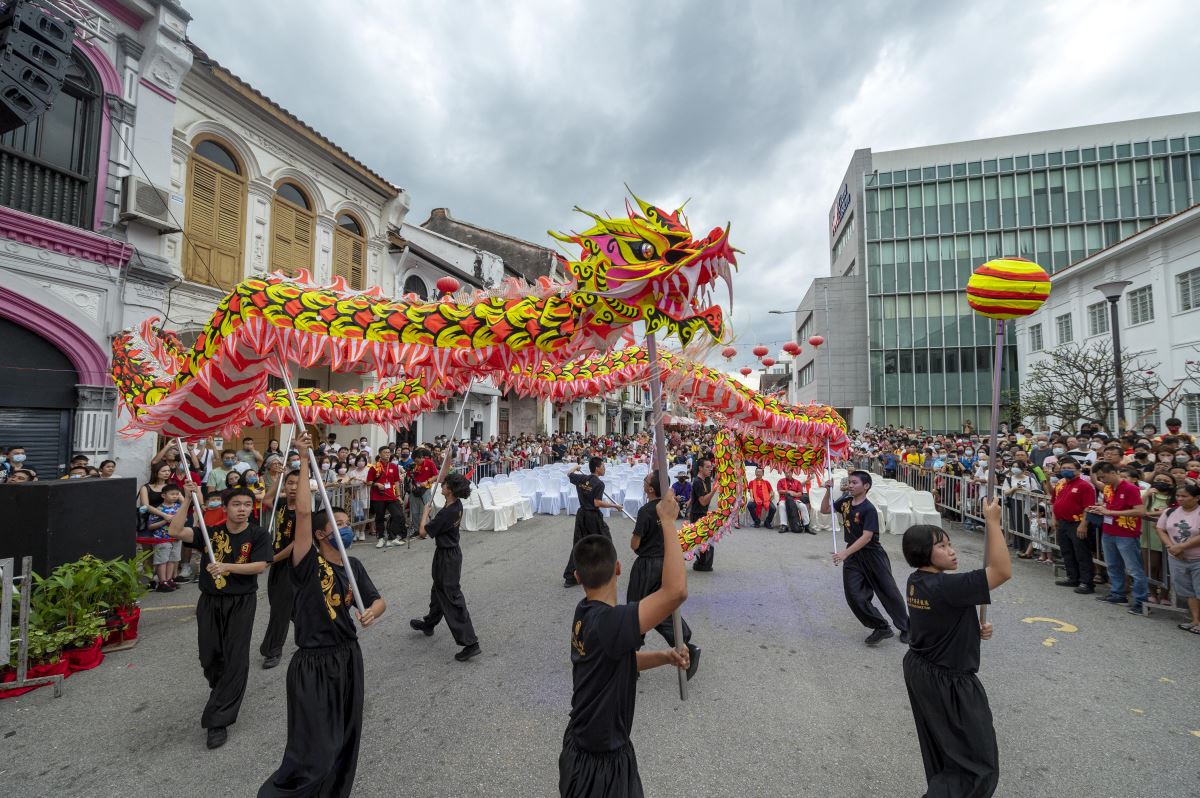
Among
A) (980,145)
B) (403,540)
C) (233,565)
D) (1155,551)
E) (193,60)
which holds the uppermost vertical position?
(980,145)

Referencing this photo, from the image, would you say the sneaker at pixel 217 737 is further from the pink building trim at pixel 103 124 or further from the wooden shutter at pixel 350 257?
the wooden shutter at pixel 350 257

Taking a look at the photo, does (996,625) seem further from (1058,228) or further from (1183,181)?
(1183,181)

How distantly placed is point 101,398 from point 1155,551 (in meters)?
14.3

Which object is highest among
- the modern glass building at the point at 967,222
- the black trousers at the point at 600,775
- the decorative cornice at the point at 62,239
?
the modern glass building at the point at 967,222

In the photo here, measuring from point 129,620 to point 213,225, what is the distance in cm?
847

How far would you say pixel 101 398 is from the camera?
A: 28.1 ft

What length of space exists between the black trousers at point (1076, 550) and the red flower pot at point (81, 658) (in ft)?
33.6

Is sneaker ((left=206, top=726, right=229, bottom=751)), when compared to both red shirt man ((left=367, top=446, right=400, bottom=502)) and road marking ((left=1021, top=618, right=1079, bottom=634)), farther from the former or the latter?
road marking ((left=1021, top=618, right=1079, bottom=634))

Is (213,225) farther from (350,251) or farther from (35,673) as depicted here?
(35,673)

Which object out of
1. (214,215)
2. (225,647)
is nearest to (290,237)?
(214,215)

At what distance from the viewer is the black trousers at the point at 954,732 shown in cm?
241

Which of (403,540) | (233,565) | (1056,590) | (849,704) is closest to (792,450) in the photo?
(849,704)

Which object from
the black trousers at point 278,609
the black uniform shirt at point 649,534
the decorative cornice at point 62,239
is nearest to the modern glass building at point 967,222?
the black uniform shirt at point 649,534

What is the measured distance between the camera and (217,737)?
11.1 ft
